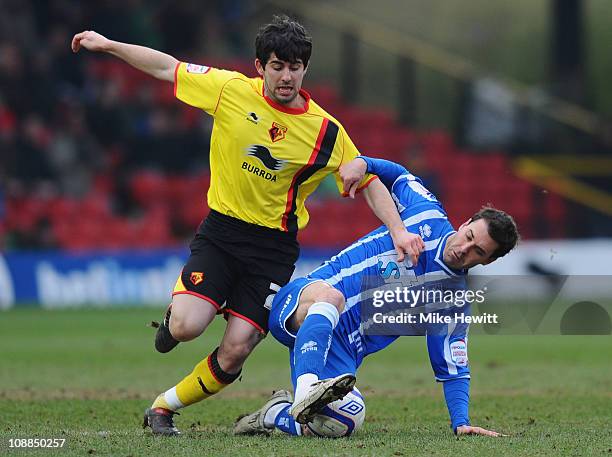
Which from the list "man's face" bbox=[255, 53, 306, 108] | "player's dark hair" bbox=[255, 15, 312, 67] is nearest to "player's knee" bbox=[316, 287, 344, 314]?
"man's face" bbox=[255, 53, 306, 108]

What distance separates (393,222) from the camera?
267 inches

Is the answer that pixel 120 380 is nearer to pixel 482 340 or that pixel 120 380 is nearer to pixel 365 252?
pixel 365 252

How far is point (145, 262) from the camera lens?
1928cm

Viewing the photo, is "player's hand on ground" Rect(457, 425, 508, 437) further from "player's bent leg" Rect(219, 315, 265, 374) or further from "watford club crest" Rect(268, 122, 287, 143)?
"watford club crest" Rect(268, 122, 287, 143)

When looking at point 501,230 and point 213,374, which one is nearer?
point 501,230

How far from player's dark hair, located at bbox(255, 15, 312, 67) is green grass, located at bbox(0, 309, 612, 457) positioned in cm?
222

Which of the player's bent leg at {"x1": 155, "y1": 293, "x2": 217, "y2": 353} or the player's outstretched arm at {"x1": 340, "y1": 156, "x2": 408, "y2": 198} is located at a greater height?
the player's outstretched arm at {"x1": 340, "y1": 156, "x2": 408, "y2": 198}

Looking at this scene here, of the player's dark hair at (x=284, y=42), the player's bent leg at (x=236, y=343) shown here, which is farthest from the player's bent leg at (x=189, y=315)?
the player's dark hair at (x=284, y=42)

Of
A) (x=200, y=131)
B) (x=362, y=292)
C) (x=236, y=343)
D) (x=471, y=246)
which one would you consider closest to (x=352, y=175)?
(x=362, y=292)

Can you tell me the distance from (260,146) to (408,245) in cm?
113

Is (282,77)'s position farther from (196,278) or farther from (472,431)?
(472,431)

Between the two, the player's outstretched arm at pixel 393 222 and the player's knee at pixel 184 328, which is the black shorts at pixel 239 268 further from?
the player's outstretched arm at pixel 393 222

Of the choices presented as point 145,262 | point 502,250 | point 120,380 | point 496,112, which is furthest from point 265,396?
point 496,112

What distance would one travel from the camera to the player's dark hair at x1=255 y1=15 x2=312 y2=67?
681 cm
